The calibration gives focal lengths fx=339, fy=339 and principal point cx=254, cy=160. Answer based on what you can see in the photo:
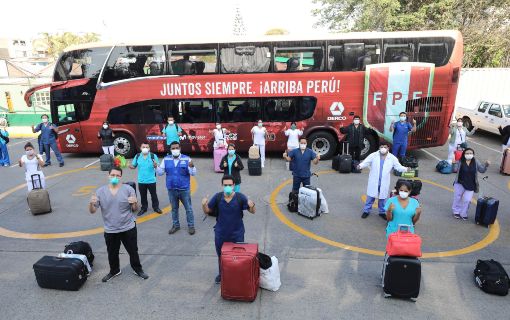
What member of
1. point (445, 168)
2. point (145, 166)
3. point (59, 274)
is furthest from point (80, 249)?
point (445, 168)

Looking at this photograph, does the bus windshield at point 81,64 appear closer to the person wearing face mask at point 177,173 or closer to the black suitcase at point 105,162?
the black suitcase at point 105,162

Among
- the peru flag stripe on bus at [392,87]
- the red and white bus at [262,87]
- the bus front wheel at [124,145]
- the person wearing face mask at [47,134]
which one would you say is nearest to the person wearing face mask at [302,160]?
the red and white bus at [262,87]

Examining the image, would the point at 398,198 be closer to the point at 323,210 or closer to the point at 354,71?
the point at 323,210

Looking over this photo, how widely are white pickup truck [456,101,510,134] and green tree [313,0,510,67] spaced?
364 inches

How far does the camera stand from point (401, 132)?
1124 centimetres

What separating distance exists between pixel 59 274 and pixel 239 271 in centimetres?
278

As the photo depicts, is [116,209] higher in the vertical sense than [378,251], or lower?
higher

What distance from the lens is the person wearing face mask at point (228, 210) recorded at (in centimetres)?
492

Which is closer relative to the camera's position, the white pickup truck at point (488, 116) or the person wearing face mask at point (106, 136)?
the person wearing face mask at point (106, 136)

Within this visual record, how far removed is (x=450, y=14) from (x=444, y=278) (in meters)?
24.3

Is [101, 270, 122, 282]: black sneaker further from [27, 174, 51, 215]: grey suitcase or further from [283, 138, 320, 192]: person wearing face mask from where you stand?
[283, 138, 320, 192]: person wearing face mask

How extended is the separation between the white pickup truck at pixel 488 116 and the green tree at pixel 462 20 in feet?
30.3

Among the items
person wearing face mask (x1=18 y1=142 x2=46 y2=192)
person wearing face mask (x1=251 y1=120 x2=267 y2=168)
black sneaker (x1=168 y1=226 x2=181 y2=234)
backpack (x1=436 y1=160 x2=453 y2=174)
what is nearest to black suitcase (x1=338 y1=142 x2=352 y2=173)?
person wearing face mask (x1=251 y1=120 x2=267 y2=168)

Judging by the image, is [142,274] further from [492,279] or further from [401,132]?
[401,132]
